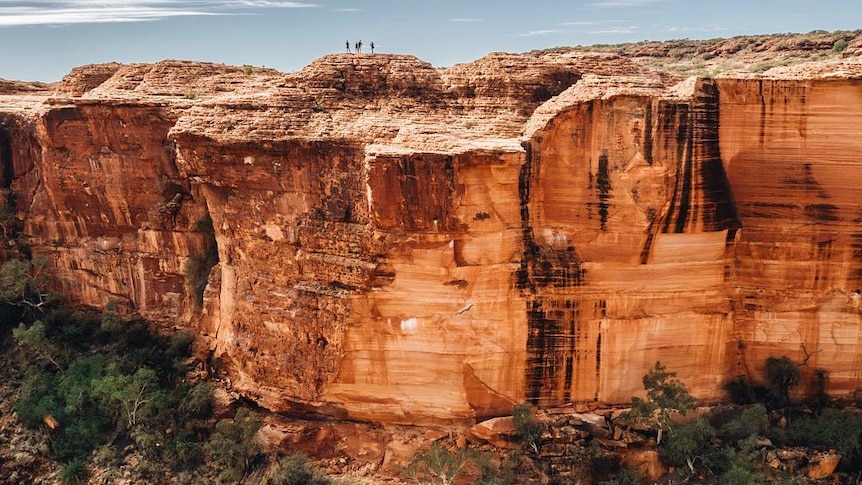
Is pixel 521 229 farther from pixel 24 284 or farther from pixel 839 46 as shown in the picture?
pixel 24 284

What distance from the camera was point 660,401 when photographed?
1820 centimetres

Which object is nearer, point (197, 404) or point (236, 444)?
point (236, 444)

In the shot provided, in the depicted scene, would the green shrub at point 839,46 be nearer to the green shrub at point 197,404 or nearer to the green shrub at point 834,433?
the green shrub at point 834,433

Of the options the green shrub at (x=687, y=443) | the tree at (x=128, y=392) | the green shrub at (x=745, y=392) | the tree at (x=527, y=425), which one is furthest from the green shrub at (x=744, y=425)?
the tree at (x=128, y=392)

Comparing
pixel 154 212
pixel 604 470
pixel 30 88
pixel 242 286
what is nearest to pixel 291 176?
pixel 242 286

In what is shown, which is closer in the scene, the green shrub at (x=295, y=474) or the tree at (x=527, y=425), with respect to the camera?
the tree at (x=527, y=425)

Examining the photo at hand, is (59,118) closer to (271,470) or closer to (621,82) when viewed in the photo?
(271,470)

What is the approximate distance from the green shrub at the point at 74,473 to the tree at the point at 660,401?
16.1 meters

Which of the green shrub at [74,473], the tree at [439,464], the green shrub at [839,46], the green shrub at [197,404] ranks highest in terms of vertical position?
the green shrub at [839,46]

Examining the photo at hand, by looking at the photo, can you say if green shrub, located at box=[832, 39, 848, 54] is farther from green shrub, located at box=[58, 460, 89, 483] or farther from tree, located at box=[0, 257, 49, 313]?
tree, located at box=[0, 257, 49, 313]

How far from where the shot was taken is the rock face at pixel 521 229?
1755 centimetres

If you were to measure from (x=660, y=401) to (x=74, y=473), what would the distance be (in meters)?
17.2

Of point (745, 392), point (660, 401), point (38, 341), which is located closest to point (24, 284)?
point (38, 341)

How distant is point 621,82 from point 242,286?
12676 millimetres
